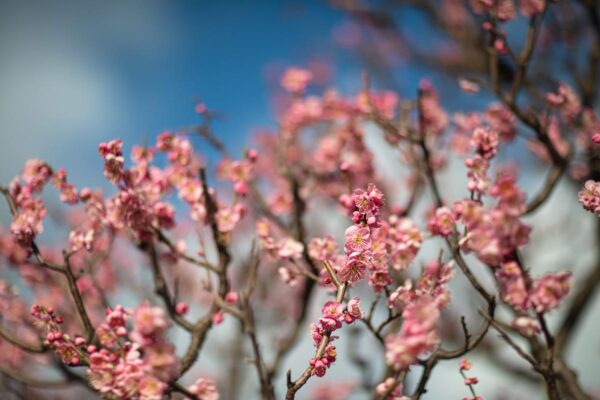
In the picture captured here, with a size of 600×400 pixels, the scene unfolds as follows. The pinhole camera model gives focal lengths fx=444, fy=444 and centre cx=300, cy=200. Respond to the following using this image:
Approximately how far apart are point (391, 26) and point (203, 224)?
5.06 metres

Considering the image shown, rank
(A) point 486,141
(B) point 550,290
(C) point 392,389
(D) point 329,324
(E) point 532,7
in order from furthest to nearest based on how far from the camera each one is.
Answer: (E) point 532,7 → (A) point 486,141 → (C) point 392,389 → (D) point 329,324 → (B) point 550,290

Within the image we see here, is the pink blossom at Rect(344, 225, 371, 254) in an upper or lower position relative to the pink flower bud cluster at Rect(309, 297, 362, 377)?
upper

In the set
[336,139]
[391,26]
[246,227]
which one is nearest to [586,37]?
[391,26]

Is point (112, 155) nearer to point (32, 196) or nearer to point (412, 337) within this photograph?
point (32, 196)

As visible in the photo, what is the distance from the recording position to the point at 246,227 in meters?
8.85

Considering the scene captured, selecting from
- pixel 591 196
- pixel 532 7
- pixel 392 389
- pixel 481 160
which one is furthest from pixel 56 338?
pixel 532 7

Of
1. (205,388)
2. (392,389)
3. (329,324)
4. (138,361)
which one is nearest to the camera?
(138,361)

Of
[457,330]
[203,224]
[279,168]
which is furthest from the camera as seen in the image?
[457,330]

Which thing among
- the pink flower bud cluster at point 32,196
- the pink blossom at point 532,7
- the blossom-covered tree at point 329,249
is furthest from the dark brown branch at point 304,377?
the pink blossom at point 532,7

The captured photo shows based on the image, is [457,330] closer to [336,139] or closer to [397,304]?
[336,139]

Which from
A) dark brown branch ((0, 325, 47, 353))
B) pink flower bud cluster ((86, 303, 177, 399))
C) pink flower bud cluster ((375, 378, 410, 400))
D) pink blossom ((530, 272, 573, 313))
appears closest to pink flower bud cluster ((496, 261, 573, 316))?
pink blossom ((530, 272, 573, 313))

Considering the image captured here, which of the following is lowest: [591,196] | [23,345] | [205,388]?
[205,388]

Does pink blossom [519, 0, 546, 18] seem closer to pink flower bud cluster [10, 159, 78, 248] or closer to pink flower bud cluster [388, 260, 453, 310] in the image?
pink flower bud cluster [388, 260, 453, 310]

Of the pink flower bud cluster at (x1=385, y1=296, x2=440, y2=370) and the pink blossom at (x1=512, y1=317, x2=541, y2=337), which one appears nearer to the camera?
the pink flower bud cluster at (x1=385, y1=296, x2=440, y2=370)
